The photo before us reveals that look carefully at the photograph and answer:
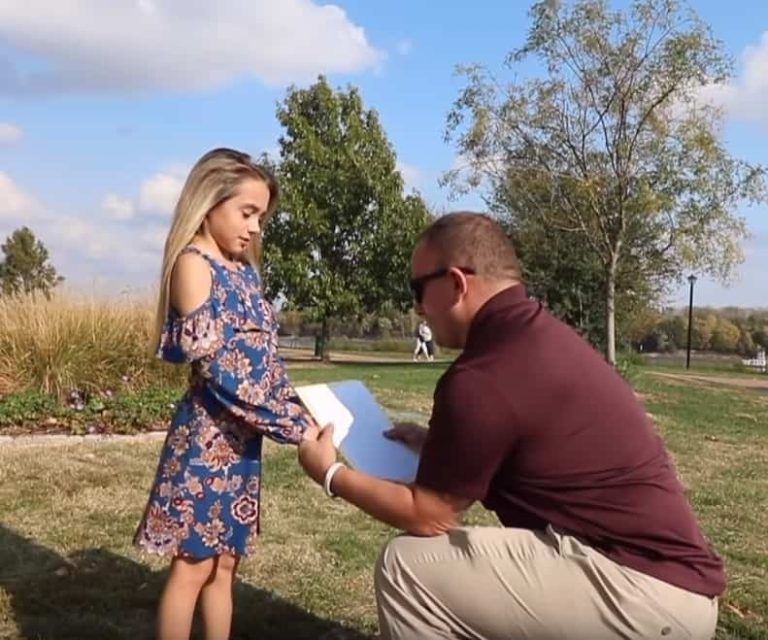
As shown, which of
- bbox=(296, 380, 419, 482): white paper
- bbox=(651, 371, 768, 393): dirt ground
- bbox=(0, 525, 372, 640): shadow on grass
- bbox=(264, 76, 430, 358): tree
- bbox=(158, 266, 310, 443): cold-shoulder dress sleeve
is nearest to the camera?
bbox=(296, 380, 419, 482): white paper

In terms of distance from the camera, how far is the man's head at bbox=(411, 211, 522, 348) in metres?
2.49

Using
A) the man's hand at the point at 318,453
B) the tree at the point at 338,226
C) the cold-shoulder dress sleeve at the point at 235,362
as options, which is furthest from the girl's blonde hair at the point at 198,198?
the tree at the point at 338,226

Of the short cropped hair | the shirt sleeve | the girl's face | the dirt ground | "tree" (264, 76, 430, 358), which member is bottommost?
the dirt ground

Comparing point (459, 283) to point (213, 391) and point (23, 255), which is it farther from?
point (23, 255)

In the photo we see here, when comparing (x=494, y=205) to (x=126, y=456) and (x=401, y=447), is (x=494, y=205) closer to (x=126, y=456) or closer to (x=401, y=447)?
(x=126, y=456)

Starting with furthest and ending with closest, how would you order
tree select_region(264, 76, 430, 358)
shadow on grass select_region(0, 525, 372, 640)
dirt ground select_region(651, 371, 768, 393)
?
1. tree select_region(264, 76, 430, 358)
2. dirt ground select_region(651, 371, 768, 393)
3. shadow on grass select_region(0, 525, 372, 640)

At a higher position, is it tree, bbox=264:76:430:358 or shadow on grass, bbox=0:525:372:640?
tree, bbox=264:76:430:358

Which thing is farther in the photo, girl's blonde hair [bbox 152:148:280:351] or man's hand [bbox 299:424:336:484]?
girl's blonde hair [bbox 152:148:280:351]

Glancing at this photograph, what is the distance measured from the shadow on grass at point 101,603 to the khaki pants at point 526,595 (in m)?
1.32

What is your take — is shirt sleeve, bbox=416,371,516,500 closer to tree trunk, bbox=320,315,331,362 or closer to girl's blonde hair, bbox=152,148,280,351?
girl's blonde hair, bbox=152,148,280,351

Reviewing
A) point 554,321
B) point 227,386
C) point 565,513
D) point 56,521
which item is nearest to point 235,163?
point 227,386

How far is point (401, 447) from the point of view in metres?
2.95

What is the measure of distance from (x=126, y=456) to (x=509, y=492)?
5.42 meters

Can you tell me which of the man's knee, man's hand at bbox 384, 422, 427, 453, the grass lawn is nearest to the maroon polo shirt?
the man's knee
